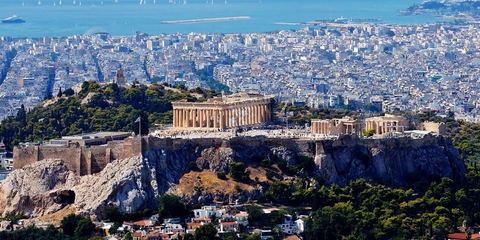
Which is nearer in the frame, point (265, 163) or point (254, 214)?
point (254, 214)

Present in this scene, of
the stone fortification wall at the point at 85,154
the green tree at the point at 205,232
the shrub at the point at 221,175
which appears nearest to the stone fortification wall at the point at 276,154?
the stone fortification wall at the point at 85,154

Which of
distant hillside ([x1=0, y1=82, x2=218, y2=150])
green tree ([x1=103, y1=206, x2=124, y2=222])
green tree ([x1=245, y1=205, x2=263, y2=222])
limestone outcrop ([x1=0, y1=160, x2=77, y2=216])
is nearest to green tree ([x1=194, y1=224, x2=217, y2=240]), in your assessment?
green tree ([x1=245, y1=205, x2=263, y2=222])

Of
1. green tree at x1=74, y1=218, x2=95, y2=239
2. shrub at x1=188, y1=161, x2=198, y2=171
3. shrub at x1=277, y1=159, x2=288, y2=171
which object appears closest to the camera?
green tree at x1=74, y1=218, x2=95, y2=239

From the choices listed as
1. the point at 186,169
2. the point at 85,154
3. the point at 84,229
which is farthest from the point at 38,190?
the point at 186,169

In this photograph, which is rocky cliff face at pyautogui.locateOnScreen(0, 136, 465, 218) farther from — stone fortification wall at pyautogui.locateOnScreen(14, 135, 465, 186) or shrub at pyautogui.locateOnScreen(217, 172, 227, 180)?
shrub at pyautogui.locateOnScreen(217, 172, 227, 180)

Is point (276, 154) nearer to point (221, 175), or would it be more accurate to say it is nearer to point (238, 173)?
point (238, 173)

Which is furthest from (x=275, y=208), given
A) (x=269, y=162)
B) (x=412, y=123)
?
(x=412, y=123)
